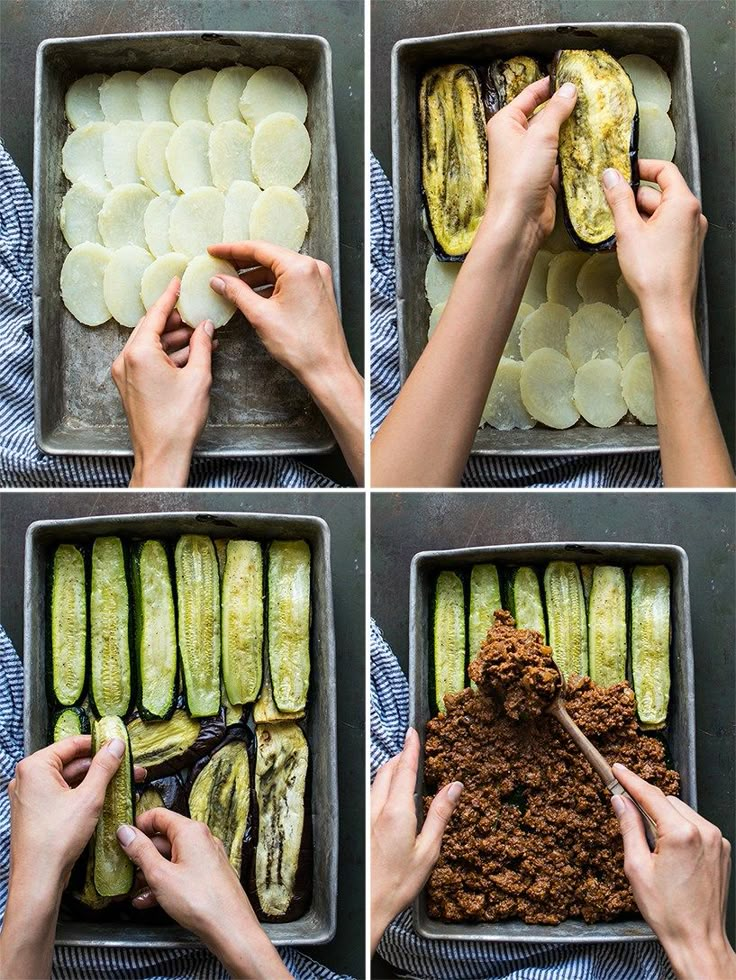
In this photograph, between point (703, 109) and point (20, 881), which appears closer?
point (20, 881)

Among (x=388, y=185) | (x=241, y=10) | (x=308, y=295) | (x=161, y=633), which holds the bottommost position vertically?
(x=161, y=633)

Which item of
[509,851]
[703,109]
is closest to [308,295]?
[703,109]

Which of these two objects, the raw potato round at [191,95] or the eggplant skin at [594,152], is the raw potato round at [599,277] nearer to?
the eggplant skin at [594,152]

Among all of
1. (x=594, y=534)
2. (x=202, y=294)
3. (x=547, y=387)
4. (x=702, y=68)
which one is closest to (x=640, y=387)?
(x=547, y=387)

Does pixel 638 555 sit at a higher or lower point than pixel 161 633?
higher

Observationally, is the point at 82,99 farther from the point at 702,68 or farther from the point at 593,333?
the point at 702,68

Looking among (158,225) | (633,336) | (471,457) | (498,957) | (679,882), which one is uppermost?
(158,225)

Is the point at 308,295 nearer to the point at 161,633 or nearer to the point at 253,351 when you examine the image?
the point at 253,351
